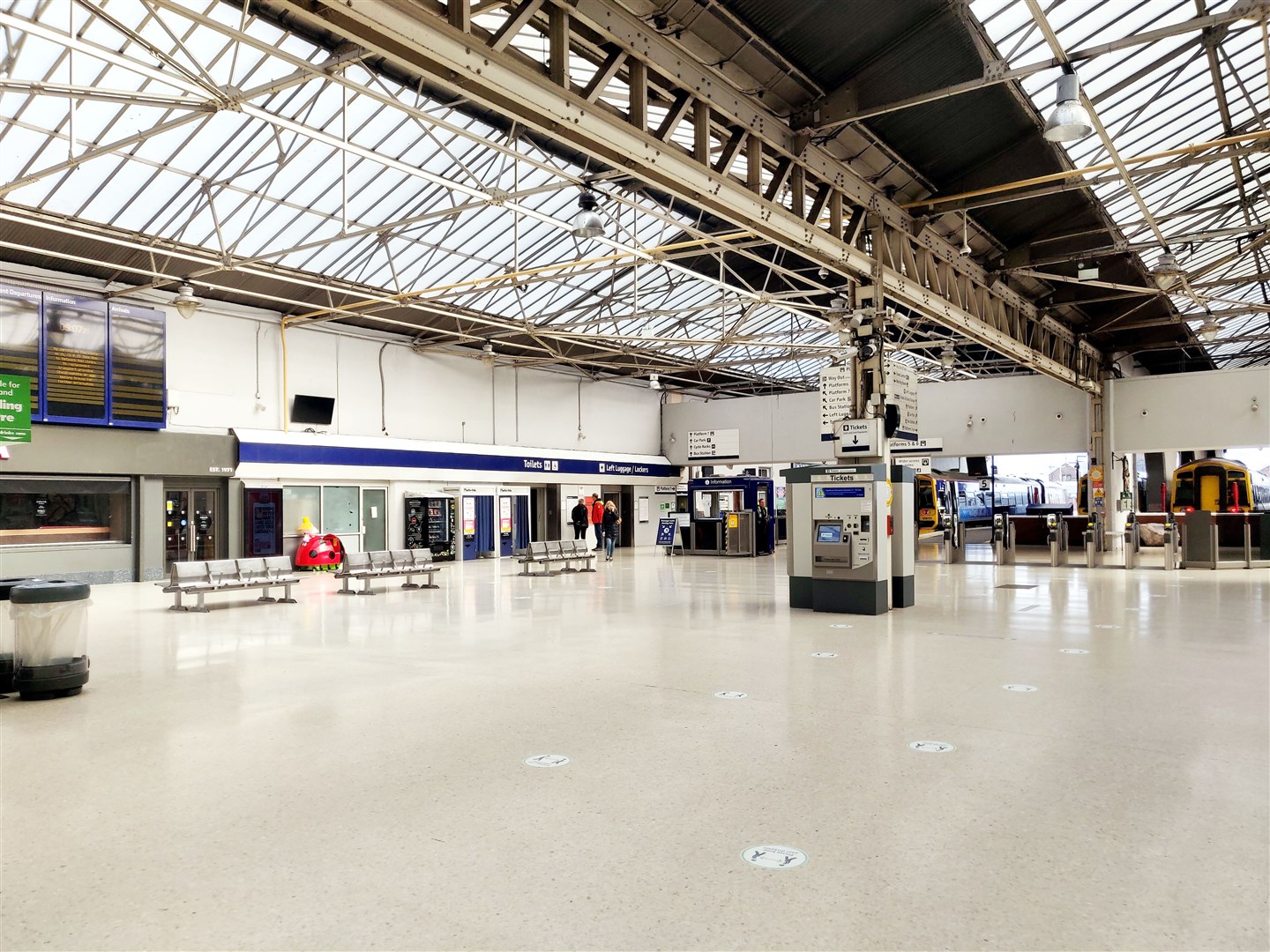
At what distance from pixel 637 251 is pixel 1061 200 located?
23.0 feet

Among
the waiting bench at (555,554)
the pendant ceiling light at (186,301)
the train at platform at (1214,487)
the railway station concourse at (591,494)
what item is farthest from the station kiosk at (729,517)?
the pendant ceiling light at (186,301)

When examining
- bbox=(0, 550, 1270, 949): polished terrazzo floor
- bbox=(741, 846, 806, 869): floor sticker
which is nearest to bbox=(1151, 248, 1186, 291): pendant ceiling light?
bbox=(0, 550, 1270, 949): polished terrazzo floor

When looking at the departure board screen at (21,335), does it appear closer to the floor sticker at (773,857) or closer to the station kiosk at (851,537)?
the station kiosk at (851,537)

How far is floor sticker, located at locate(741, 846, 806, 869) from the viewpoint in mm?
3555

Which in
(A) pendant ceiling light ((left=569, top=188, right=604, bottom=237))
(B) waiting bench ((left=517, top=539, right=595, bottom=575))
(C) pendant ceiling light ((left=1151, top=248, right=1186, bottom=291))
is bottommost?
(B) waiting bench ((left=517, top=539, right=595, bottom=575))

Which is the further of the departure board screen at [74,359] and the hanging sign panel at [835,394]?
the departure board screen at [74,359]

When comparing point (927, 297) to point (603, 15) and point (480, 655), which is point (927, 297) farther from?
point (480, 655)

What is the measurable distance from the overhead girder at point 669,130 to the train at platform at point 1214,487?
1320cm

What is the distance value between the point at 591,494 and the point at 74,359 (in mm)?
15867

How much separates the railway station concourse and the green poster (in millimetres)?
99

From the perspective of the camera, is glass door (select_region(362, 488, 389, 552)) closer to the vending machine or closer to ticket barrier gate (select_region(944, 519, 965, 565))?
the vending machine

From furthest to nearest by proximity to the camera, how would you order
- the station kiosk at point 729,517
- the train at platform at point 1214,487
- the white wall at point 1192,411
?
1. the station kiosk at point 729,517
2. the train at platform at point 1214,487
3. the white wall at point 1192,411

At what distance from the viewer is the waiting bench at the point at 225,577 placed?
13008 mm

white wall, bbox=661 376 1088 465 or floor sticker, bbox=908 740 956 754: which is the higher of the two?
white wall, bbox=661 376 1088 465
